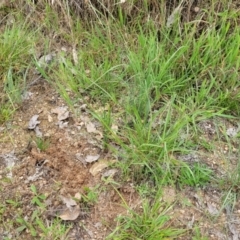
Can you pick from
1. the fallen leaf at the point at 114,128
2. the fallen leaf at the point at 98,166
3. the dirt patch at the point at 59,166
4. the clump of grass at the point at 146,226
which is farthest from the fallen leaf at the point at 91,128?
the clump of grass at the point at 146,226

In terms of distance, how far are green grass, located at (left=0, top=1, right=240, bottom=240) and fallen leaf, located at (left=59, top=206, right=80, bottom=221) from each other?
0.10 metres

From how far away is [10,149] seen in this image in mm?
2744

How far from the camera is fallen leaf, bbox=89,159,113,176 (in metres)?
2.61

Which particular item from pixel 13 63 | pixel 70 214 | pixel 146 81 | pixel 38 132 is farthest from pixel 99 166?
pixel 13 63

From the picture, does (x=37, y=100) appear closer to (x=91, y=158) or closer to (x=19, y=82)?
(x=19, y=82)

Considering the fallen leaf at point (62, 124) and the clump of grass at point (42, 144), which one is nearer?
the clump of grass at point (42, 144)

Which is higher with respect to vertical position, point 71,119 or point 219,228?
point 71,119

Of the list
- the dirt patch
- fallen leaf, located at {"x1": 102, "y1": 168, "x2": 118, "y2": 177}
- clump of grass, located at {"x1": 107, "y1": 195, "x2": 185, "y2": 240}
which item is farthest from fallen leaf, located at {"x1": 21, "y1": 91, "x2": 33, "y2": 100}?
clump of grass, located at {"x1": 107, "y1": 195, "x2": 185, "y2": 240}

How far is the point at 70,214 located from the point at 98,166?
350mm

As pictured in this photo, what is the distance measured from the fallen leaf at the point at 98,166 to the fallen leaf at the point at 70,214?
0.83ft

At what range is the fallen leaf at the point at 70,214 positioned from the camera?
2.40 meters

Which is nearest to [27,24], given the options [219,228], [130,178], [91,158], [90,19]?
[90,19]

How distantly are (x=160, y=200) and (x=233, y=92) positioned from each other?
0.91 m

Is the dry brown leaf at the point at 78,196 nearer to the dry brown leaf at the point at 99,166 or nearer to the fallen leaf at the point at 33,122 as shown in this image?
the dry brown leaf at the point at 99,166
